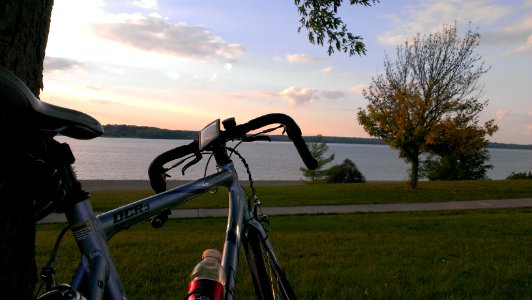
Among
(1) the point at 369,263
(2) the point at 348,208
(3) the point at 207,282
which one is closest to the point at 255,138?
(3) the point at 207,282

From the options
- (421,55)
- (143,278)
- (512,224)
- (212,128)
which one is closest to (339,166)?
(421,55)

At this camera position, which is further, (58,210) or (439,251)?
(439,251)

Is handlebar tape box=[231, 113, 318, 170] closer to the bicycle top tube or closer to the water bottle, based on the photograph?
the bicycle top tube

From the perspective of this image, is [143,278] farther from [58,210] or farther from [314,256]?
[58,210]

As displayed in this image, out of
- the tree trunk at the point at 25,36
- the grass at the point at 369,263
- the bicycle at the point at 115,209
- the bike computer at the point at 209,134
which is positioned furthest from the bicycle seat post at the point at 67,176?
the grass at the point at 369,263

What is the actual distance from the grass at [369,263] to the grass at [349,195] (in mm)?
7366

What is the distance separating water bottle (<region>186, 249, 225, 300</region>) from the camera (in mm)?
1894

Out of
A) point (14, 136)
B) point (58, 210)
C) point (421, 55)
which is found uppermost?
point (421, 55)

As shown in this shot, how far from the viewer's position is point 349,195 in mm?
20328

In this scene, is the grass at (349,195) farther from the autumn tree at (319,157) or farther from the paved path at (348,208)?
the autumn tree at (319,157)

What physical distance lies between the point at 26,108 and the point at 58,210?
37 cm

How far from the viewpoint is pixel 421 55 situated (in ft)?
79.6

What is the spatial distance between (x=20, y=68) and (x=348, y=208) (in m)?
14.5

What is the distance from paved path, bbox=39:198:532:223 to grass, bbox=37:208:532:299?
14.8 feet
